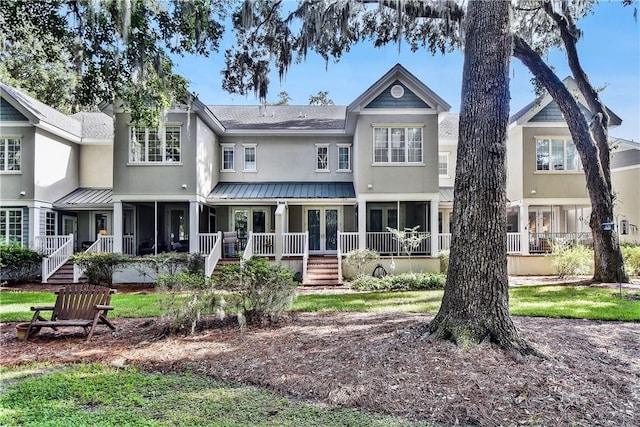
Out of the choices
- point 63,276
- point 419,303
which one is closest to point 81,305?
point 419,303

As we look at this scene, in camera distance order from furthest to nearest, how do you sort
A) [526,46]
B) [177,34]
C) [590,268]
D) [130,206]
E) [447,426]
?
[130,206]
[590,268]
[526,46]
[177,34]
[447,426]

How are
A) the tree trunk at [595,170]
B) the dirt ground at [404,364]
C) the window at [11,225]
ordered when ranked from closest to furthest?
the dirt ground at [404,364]
the tree trunk at [595,170]
the window at [11,225]

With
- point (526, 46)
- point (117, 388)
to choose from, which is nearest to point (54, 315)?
point (117, 388)

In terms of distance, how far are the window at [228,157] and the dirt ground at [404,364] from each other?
12320 mm

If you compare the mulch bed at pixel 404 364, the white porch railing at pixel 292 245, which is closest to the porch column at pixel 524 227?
the white porch railing at pixel 292 245

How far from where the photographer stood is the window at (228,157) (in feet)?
62.5

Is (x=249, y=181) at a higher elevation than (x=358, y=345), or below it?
higher

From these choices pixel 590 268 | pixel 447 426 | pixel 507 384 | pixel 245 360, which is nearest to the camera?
pixel 447 426

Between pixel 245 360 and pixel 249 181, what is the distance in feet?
46.2

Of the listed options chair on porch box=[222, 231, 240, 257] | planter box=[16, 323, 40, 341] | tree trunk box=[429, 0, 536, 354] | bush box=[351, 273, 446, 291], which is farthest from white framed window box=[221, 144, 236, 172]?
tree trunk box=[429, 0, 536, 354]

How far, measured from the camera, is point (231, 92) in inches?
496

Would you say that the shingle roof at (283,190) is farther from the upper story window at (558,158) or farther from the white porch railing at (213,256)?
the upper story window at (558,158)

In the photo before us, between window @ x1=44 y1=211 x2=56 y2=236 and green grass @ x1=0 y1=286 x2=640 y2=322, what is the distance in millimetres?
5479

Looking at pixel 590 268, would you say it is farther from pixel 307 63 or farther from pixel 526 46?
pixel 307 63
